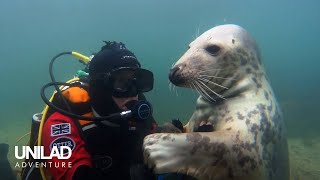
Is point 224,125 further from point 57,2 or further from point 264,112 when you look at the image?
point 57,2

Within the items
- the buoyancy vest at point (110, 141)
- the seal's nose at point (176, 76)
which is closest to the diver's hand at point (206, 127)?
the seal's nose at point (176, 76)

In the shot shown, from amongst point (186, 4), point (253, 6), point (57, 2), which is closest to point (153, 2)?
point (186, 4)

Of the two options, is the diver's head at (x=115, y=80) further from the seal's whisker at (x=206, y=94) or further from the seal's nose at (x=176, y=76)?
the seal's whisker at (x=206, y=94)

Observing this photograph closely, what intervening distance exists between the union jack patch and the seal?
3.13 feet

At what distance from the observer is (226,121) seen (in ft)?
8.34

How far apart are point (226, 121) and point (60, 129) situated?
1431mm

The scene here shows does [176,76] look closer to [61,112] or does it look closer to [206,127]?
[206,127]

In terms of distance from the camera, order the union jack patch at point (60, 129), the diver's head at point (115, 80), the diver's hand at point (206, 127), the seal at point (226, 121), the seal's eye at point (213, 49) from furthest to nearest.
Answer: the diver's head at point (115, 80)
the union jack patch at point (60, 129)
the seal's eye at point (213, 49)
the diver's hand at point (206, 127)
the seal at point (226, 121)

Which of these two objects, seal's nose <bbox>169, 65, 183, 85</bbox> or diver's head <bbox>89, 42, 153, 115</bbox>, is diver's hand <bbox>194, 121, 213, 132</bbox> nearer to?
seal's nose <bbox>169, 65, 183, 85</bbox>

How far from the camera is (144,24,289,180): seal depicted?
2.23 m

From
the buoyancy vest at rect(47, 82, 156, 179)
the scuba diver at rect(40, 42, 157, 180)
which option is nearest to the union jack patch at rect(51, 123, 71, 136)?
the scuba diver at rect(40, 42, 157, 180)

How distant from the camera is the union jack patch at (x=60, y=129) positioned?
2.91m

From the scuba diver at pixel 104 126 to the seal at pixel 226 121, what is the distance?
0.52 m

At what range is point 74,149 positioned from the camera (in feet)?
9.43
